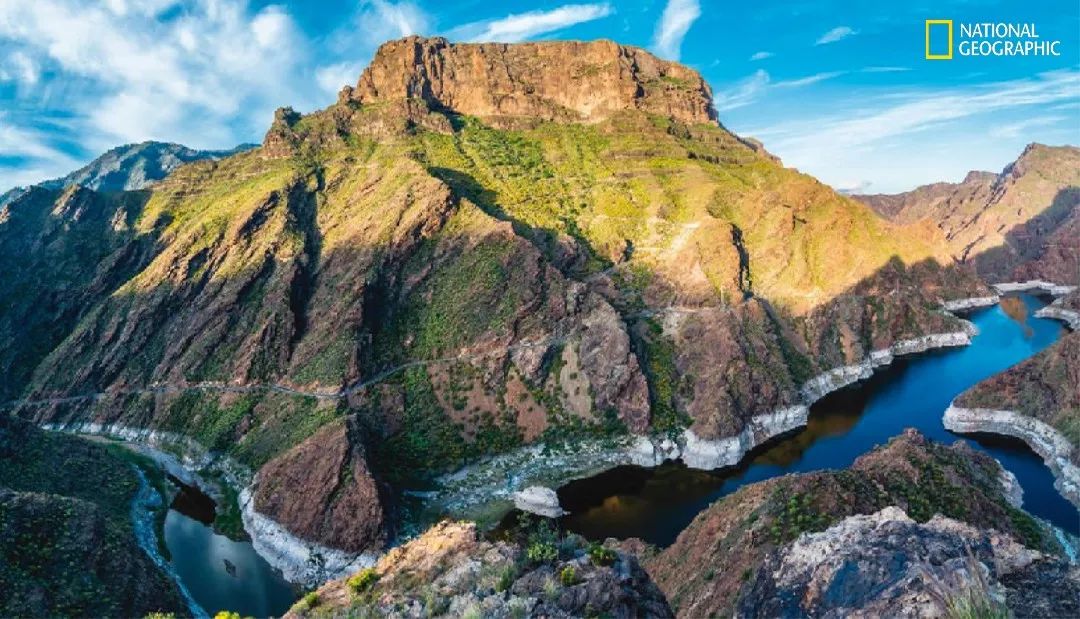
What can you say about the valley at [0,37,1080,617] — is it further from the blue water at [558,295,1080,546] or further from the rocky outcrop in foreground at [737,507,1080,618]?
the blue water at [558,295,1080,546]

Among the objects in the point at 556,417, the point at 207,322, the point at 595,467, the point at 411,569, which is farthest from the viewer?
the point at 207,322

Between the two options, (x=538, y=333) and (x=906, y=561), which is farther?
(x=538, y=333)

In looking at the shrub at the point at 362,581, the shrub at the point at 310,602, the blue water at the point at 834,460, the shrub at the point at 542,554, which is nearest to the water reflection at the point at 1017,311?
the blue water at the point at 834,460

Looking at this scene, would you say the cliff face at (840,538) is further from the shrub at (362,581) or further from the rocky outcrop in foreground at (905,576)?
the shrub at (362,581)

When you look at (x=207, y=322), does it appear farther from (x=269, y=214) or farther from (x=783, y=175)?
(x=783, y=175)

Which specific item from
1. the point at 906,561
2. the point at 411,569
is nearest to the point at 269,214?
the point at 411,569
